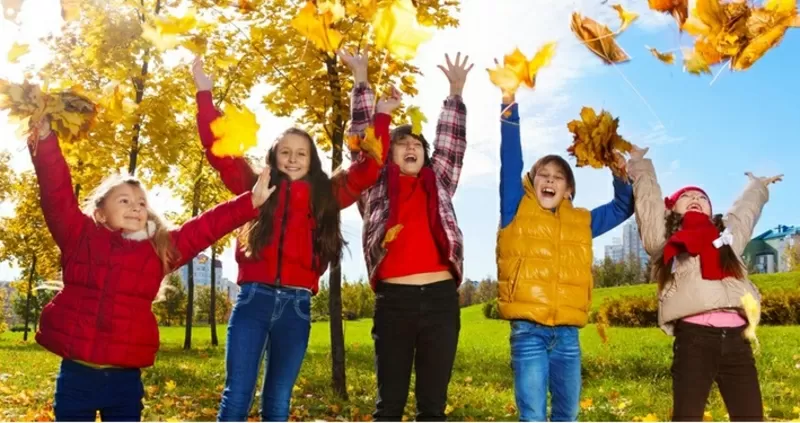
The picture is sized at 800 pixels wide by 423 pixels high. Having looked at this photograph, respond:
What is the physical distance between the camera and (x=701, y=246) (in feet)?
13.3

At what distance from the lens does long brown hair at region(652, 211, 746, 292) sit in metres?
4.04

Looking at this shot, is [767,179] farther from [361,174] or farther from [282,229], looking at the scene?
[282,229]

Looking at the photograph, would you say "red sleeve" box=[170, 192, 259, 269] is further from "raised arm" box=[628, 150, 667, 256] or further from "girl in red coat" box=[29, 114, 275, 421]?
"raised arm" box=[628, 150, 667, 256]

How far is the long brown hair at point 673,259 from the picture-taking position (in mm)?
4039

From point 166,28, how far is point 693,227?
3.18 m

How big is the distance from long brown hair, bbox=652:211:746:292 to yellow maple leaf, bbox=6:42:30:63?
11.9ft

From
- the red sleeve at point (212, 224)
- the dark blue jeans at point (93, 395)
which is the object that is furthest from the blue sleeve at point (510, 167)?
the dark blue jeans at point (93, 395)

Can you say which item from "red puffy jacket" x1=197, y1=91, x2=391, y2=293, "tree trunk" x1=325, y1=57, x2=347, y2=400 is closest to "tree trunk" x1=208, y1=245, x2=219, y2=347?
"tree trunk" x1=325, y1=57, x2=347, y2=400

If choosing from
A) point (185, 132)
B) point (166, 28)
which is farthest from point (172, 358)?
point (166, 28)

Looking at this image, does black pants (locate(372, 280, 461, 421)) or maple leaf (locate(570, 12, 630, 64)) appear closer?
black pants (locate(372, 280, 461, 421))

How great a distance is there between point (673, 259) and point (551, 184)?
0.79 metres

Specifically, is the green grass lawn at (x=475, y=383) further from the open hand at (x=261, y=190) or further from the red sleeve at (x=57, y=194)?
A: the open hand at (x=261, y=190)

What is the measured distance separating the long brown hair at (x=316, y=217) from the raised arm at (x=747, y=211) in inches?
87.0

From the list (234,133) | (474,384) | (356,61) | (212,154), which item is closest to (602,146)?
(356,61)
